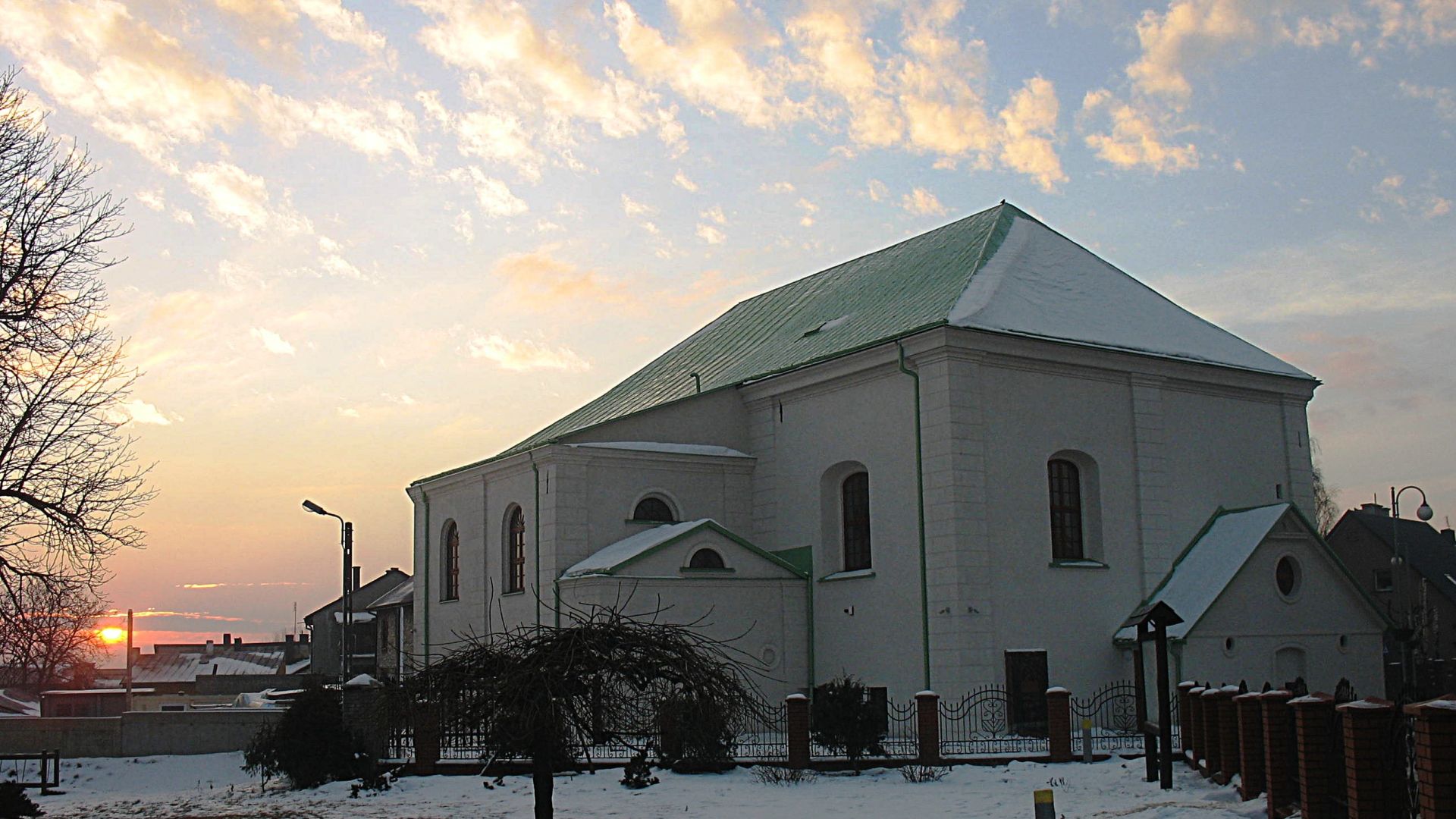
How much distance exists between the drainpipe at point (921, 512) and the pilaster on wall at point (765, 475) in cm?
459

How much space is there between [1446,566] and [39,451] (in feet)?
177

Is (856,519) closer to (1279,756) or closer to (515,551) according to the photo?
(515,551)

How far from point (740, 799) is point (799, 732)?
2.52 metres

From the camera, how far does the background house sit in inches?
922

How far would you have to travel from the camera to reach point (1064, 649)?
2378cm

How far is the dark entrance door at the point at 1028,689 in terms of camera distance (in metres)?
22.8

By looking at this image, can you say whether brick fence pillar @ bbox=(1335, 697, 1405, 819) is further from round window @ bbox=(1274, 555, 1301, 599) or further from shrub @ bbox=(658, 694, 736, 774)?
round window @ bbox=(1274, 555, 1301, 599)

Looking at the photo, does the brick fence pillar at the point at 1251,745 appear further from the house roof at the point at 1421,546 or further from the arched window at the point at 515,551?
the house roof at the point at 1421,546

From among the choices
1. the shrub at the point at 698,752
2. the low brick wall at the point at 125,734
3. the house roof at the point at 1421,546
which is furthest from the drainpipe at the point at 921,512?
the house roof at the point at 1421,546

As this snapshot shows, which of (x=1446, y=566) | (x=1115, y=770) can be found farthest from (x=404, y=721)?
(x=1446, y=566)

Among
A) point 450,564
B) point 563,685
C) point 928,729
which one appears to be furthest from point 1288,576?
point 450,564

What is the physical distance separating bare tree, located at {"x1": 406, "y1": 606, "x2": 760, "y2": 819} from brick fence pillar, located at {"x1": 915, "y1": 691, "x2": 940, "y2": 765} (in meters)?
8.66

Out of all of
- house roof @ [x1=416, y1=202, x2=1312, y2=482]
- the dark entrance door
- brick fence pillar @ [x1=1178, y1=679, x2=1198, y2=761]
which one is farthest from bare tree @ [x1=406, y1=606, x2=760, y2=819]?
house roof @ [x1=416, y1=202, x2=1312, y2=482]

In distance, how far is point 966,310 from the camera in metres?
24.2
